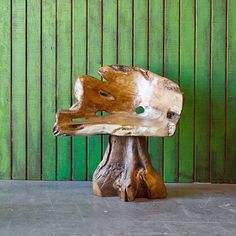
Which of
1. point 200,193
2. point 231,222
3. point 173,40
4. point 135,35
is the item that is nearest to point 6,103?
point 135,35

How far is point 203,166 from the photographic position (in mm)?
2211

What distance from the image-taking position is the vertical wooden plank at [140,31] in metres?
2.20

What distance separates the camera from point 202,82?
2.20 meters

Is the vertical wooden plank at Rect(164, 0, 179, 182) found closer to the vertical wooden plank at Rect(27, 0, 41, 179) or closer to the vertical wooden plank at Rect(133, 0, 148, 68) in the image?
the vertical wooden plank at Rect(133, 0, 148, 68)

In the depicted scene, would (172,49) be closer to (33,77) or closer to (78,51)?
(78,51)

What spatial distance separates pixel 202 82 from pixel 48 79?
676 mm

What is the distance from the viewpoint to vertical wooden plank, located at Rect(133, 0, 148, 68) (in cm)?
220

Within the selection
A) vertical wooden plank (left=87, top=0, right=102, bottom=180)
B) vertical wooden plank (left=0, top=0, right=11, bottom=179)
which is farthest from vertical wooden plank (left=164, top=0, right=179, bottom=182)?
vertical wooden plank (left=0, top=0, right=11, bottom=179)

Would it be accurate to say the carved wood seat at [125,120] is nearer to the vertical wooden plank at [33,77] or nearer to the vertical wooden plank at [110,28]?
the vertical wooden plank at [110,28]

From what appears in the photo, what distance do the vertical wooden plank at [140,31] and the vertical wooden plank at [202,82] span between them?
227mm

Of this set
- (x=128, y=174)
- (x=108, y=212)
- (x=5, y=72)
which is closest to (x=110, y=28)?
(x=5, y=72)

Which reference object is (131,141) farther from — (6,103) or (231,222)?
(6,103)

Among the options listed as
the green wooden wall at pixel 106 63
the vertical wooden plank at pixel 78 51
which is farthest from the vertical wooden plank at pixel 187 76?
the vertical wooden plank at pixel 78 51

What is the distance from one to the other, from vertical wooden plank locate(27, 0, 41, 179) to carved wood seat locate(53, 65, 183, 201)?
12.5 inches
